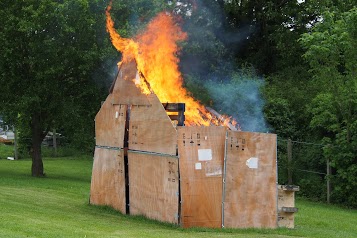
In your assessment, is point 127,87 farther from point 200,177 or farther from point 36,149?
point 36,149

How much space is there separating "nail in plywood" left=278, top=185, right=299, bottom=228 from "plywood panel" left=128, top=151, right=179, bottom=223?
2.20m

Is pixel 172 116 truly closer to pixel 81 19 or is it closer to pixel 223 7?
pixel 81 19

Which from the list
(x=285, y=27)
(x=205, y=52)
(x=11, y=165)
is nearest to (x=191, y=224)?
(x=205, y=52)

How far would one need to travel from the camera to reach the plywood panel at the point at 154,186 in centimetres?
1366

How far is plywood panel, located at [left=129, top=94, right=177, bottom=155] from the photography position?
45.1 ft

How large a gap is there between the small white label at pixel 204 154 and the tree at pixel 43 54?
1379 cm

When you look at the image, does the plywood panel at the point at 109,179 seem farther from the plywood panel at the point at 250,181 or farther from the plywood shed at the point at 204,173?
the plywood panel at the point at 250,181

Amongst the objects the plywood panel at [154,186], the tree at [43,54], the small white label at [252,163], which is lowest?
the plywood panel at [154,186]

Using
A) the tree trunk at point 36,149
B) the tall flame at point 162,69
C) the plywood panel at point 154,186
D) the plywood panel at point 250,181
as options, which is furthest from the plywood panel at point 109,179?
the tree trunk at point 36,149

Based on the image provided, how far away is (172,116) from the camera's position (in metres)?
14.5

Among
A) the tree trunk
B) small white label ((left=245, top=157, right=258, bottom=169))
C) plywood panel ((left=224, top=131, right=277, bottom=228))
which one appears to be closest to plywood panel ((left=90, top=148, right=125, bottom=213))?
plywood panel ((left=224, top=131, right=277, bottom=228))

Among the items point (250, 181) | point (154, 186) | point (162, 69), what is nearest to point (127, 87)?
point (162, 69)

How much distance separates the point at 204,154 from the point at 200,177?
46 centimetres

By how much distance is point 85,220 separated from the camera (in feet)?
46.1
